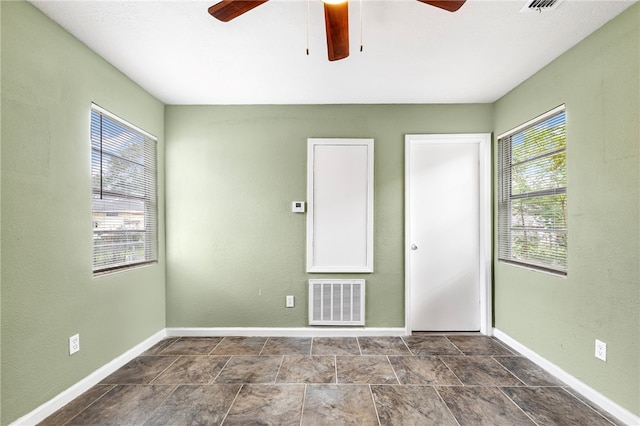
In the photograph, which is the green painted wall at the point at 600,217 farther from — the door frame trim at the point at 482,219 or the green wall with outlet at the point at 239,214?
the door frame trim at the point at 482,219

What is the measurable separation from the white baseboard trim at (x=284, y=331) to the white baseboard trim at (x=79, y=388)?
0.39 metres

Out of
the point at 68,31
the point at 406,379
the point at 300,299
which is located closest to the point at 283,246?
the point at 300,299

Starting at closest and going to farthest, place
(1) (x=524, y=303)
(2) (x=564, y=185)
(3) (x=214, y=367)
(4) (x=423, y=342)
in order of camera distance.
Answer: (2) (x=564, y=185)
(3) (x=214, y=367)
(1) (x=524, y=303)
(4) (x=423, y=342)

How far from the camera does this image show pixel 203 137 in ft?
11.0

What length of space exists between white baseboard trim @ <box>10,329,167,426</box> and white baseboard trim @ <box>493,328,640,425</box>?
3584 millimetres

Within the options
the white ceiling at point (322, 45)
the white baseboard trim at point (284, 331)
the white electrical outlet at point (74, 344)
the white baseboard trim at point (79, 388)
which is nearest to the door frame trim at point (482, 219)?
the white baseboard trim at point (284, 331)

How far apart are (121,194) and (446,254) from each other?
3.27 meters

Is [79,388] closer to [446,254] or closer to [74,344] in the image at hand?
[74,344]

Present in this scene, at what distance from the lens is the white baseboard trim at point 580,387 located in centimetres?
186

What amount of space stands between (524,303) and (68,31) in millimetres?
4256

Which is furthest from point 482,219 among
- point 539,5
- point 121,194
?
point 121,194

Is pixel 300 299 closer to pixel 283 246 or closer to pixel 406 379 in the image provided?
pixel 283 246

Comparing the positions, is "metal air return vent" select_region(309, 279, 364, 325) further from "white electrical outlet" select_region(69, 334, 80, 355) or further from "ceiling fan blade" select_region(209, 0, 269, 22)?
"ceiling fan blade" select_region(209, 0, 269, 22)

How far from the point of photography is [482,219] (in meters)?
3.29
